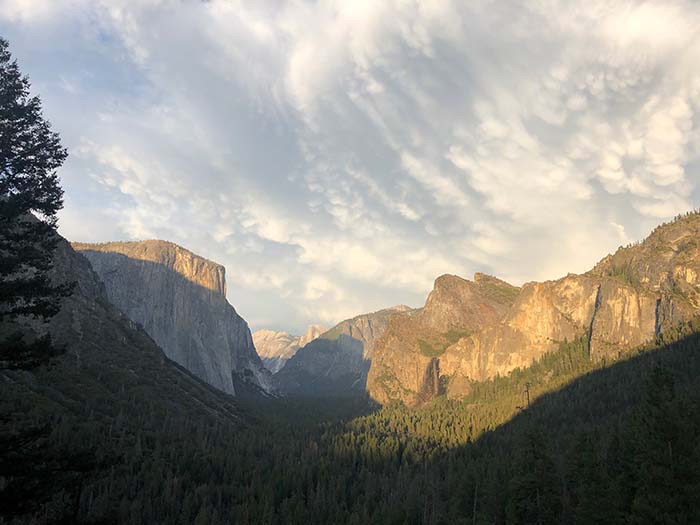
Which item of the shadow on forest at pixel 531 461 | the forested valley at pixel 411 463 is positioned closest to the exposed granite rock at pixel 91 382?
the forested valley at pixel 411 463

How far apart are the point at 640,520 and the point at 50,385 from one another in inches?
6436

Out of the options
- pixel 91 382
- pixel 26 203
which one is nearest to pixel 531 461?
pixel 26 203

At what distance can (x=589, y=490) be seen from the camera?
161 feet

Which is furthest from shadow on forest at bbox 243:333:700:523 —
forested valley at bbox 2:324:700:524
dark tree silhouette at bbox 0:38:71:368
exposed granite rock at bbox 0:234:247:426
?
exposed granite rock at bbox 0:234:247:426

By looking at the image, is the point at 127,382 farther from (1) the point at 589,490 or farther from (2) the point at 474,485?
(1) the point at 589,490

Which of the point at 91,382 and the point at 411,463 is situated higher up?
the point at 91,382

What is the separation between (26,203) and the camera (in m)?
21.0

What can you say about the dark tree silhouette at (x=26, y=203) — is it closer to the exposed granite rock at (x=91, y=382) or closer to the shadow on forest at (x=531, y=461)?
the shadow on forest at (x=531, y=461)

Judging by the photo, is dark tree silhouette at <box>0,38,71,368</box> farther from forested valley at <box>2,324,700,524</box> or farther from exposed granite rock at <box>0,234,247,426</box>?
exposed granite rock at <box>0,234,247,426</box>

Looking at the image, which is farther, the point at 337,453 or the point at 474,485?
the point at 337,453

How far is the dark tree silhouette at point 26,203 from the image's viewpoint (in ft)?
64.4

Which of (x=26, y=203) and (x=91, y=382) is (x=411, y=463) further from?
(x=26, y=203)

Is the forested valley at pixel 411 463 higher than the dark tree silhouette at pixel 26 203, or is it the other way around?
the dark tree silhouette at pixel 26 203

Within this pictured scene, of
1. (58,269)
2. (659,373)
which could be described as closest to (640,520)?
(659,373)
